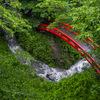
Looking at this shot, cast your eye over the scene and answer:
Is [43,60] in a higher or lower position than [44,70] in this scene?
higher

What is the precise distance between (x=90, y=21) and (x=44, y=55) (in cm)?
792

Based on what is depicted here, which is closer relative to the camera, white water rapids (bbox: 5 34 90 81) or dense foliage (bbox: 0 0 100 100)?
dense foliage (bbox: 0 0 100 100)

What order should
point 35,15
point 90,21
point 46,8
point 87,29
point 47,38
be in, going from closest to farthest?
1. point 90,21
2. point 87,29
3. point 46,8
4. point 35,15
5. point 47,38

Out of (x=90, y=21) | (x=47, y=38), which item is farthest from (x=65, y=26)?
(x=90, y=21)

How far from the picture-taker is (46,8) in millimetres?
11125

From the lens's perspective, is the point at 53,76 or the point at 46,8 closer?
the point at 53,76

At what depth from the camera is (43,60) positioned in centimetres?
1134

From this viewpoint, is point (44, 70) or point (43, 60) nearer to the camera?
point (44, 70)

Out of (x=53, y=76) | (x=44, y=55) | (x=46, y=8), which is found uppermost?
(x=46, y=8)

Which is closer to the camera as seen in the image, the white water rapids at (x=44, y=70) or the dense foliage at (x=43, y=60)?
the dense foliage at (x=43, y=60)

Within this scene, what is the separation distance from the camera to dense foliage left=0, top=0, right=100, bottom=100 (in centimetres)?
471

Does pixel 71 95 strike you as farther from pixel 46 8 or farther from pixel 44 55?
pixel 46 8

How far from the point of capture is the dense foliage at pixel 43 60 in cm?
471

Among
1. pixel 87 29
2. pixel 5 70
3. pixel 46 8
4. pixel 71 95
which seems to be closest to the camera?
pixel 87 29
